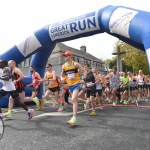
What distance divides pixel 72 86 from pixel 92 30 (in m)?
3.35

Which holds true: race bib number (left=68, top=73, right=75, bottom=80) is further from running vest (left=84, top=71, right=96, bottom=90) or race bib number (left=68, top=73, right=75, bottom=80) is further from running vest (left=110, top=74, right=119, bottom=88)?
running vest (left=110, top=74, right=119, bottom=88)

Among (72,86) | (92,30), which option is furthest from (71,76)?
(92,30)

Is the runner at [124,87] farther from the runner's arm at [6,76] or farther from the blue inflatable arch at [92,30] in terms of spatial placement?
the runner's arm at [6,76]

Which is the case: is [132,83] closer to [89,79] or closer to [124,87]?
[124,87]

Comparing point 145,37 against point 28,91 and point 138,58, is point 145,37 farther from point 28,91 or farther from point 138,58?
point 138,58

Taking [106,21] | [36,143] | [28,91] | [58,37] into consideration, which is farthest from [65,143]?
[28,91]

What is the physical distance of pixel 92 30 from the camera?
9844 mm

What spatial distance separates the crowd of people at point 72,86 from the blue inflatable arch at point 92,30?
1486 millimetres

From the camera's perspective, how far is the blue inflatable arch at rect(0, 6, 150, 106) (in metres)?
6.68

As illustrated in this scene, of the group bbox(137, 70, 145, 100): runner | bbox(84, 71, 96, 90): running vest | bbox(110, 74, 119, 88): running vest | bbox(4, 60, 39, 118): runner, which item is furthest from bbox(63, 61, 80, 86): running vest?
bbox(137, 70, 145, 100): runner

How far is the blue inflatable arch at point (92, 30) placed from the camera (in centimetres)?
668

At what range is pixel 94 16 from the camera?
376 inches

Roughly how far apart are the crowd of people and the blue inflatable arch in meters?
1.49

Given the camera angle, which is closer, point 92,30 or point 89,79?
point 89,79
